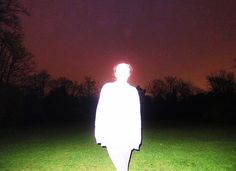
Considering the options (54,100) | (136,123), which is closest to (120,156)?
(136,123)

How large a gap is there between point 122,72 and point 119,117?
65 centimetres

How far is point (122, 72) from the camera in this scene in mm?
6250

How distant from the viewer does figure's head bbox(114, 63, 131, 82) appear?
624cm

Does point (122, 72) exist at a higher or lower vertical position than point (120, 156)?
higher

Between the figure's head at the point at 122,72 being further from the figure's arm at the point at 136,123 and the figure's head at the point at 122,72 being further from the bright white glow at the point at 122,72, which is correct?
the figure's arm at the point at 136,123

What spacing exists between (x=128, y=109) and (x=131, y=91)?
0.85 ft

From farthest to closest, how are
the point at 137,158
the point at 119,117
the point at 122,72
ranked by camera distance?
1. the point at 137,158
2. the point at 122,72
3. the point at 119,117

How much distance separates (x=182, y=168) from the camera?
12211 millimetres

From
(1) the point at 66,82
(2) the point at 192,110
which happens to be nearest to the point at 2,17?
(2) the point at 192,110

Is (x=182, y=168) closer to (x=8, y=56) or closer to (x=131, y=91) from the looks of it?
(x=131, y=91)

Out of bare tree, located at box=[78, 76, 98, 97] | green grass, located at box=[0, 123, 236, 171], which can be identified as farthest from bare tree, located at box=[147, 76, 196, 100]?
green grass, located at box=[0, 123, 236, 171]

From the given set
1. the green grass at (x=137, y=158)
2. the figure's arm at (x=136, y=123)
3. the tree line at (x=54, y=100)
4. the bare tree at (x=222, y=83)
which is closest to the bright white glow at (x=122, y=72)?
the figure's arm at (x=136, y=123)

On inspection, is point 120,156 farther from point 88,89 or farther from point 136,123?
point 88,89

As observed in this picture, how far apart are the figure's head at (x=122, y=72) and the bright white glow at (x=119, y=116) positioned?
0.05ft
